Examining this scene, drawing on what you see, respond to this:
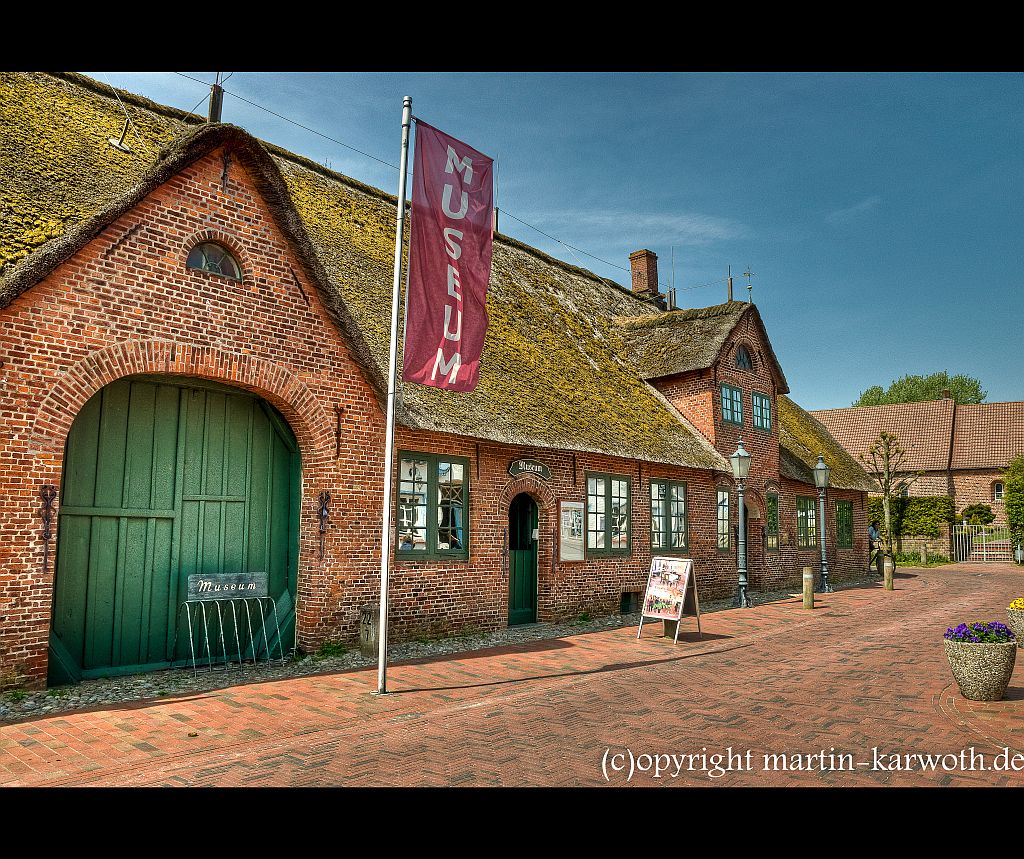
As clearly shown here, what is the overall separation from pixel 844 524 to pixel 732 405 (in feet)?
31.8

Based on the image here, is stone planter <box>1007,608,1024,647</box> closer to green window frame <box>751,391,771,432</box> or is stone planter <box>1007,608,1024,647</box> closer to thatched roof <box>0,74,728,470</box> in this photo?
thatched roof <box>0,74,728,470</box>

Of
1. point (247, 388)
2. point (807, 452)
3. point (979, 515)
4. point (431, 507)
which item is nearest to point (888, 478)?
point (807, 452)

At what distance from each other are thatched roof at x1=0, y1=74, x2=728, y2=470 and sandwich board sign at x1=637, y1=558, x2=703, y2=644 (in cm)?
268

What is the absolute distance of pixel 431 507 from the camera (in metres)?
11.8

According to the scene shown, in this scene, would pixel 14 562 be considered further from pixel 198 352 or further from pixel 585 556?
pixel 585 556

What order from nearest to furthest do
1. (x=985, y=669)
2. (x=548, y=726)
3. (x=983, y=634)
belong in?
(x=548, y=726) → (x=985, y=669) → (x=983, y=634)

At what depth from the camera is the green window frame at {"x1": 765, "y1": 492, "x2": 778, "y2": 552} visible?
21.2 meters

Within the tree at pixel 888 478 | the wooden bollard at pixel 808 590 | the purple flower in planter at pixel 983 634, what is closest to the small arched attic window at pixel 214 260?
the purple flower in planter at pixel 983 634

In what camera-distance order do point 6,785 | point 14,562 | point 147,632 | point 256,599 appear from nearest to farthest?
point 6,785 → point 14,562 → point 147,632 → point 256,599

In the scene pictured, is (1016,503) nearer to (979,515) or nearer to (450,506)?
(979,515)
